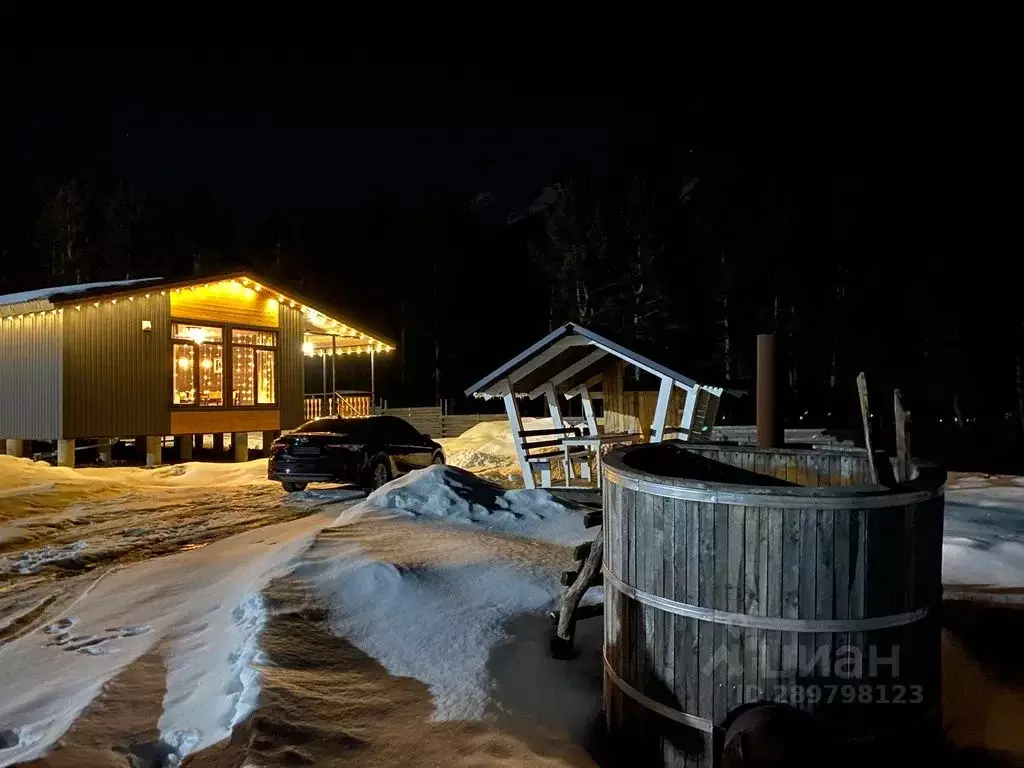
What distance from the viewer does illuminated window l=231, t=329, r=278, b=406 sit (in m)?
23.6

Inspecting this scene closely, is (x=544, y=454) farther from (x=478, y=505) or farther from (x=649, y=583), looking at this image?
(x=649, y=583)

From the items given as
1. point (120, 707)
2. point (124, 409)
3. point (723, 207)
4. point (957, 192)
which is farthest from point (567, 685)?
point (957, 192)

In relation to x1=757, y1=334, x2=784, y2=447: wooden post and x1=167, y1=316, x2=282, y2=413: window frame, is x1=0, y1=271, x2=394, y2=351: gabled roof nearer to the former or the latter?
x1=167, y1=316, x2=282, y2=413: window frame

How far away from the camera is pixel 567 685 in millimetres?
5727

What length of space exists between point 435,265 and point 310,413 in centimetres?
1889

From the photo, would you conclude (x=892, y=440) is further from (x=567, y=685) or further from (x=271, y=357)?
(x=567, y=685)

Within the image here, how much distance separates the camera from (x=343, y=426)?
1534cm

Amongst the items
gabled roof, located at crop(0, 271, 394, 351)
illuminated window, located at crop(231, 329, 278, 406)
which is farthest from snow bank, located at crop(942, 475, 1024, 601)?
illuminated window, located at crop(231, 329, 278, 406)

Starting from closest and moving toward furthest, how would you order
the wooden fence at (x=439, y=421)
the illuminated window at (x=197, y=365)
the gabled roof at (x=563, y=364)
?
1. the gabled roof at (x=563, y=364)
2. the illuminated window at (x=197, y=365)
3. the wooden fence at (x=439, y=421)

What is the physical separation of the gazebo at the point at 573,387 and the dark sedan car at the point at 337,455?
2.10 metres

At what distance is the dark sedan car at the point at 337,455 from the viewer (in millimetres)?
14672

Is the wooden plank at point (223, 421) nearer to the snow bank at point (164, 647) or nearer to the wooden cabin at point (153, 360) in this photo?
the wooden cabin at point (153, 360)

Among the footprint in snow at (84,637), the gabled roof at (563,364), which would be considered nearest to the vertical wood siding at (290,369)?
the gabled roof at (563,364)

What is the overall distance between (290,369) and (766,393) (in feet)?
65.6
